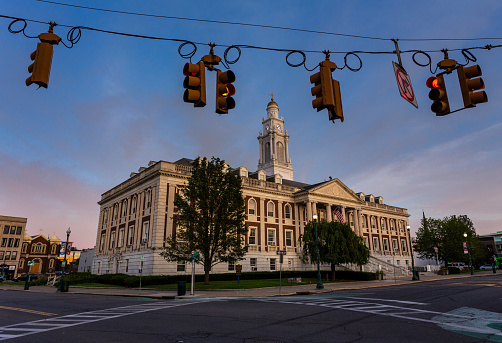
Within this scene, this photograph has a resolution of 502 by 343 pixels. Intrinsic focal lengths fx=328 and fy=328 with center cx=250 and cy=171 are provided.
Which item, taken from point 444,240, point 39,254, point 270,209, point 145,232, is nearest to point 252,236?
point 270,209

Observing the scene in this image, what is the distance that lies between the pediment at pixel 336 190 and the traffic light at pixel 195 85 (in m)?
44.5

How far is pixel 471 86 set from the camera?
28.6ft

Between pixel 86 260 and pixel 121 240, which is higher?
pixel 121 240

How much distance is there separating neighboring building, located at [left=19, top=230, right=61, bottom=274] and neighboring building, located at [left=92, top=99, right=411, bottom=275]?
53.1 meters

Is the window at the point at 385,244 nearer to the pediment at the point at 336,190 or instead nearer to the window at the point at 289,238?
the pediment at the point at 336,190

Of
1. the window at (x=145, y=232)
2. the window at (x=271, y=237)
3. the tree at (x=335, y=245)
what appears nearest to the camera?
the tree at (x=335, y=245)

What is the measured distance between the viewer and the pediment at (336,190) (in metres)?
52.6

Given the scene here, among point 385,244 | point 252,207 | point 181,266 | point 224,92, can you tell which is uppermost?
point 252,207

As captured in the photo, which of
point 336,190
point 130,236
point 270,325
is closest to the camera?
point 270,325

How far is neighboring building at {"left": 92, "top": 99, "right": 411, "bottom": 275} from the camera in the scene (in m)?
Answer: 39.1

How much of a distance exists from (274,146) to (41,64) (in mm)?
64228

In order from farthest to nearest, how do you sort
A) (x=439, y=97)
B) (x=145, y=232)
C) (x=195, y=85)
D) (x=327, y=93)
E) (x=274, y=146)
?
(x=274, y=146) < (x=145, y=232) < (x=439, y=97) < (x=327, y=93) < (x=195, y=85)

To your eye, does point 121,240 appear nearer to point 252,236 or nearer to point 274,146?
point 252,236

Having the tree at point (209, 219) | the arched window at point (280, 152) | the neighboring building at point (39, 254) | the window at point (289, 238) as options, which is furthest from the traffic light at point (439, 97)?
the neighboring building at point (39, 254)
